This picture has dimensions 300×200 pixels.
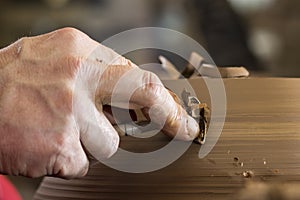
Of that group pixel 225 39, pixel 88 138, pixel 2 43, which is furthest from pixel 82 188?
pixel 2 43

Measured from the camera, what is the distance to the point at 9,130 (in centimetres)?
39

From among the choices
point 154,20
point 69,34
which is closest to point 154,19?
point 154,20

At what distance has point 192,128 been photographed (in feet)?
1.36

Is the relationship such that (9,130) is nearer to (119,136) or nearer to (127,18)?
(119,136)

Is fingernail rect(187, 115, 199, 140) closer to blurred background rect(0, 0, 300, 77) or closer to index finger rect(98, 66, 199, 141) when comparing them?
index finger rect(98, 66, 199, 141)

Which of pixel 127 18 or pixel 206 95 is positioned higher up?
pixel 127 18

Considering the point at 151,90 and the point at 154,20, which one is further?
the point at 154,20

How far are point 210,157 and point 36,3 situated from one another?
233 cm

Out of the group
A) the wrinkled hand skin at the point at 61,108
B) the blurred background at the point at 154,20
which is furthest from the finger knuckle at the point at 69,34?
the blurred background at the point at 154,20

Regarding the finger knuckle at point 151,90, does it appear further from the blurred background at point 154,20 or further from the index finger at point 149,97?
the blurred background at point 154,20

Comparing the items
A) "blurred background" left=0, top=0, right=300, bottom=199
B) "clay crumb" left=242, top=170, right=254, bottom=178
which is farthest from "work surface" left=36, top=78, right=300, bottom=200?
"blurred background" left=0, top=0, right=300, bottom=199

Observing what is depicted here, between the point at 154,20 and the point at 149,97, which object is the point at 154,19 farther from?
the point at 149,97

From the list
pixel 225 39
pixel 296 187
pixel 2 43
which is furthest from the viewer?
pixel 2 43

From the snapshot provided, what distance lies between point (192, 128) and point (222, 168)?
4 cm
